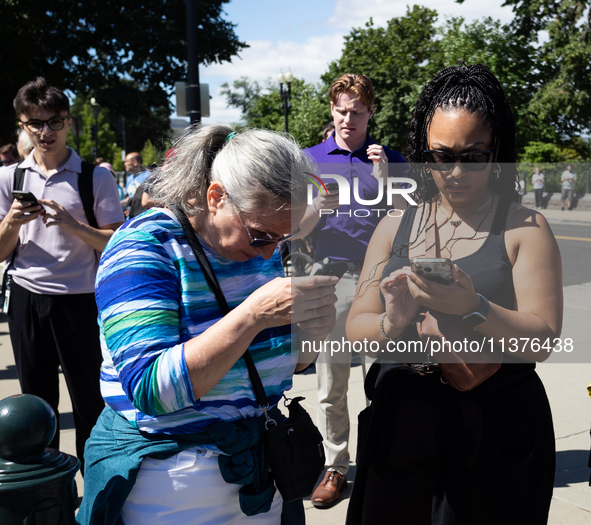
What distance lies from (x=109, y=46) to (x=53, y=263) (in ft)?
69.3

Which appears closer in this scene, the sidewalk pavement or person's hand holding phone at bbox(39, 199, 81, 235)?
the sidewalk pavement

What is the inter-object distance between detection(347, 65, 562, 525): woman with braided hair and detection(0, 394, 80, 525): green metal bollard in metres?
0.85

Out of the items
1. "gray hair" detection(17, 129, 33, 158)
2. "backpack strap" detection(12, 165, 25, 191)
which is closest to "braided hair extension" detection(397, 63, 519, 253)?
"backpack strap" detection(12, 165, 25, 191)

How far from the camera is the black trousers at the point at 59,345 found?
3150mm

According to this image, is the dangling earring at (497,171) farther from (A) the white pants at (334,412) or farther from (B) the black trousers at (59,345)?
(B) the black trousers at (59,345)

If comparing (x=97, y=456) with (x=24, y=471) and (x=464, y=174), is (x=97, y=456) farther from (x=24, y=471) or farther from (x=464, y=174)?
(x=464, y=174)

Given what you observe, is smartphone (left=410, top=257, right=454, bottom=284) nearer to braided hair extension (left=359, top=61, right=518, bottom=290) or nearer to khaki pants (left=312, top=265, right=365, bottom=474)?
braided hair extension (left=359, top=61, right=518, bottom=290)

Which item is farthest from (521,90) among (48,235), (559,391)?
(48,235)

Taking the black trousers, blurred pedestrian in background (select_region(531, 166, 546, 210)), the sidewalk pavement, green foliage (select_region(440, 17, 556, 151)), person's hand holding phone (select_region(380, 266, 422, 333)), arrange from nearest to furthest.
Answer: person's hand holding phone (select_region(380, 266, 422, 333))
blurred pedestrian in background (select_region(531, 166, 546, 210))
the sidewalk pavement
the black trousers
green foliage (select_region(440, 17, 556, 151))

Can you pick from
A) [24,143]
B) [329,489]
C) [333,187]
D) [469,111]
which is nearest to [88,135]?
[24,143]

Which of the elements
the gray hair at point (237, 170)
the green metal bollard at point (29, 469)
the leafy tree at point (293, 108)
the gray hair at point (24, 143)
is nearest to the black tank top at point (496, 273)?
the gray hair at point (237, 170)

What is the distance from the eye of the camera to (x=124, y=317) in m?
1.39

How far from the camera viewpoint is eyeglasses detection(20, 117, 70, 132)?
323 centimetres

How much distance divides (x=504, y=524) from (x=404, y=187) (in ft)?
3.27
